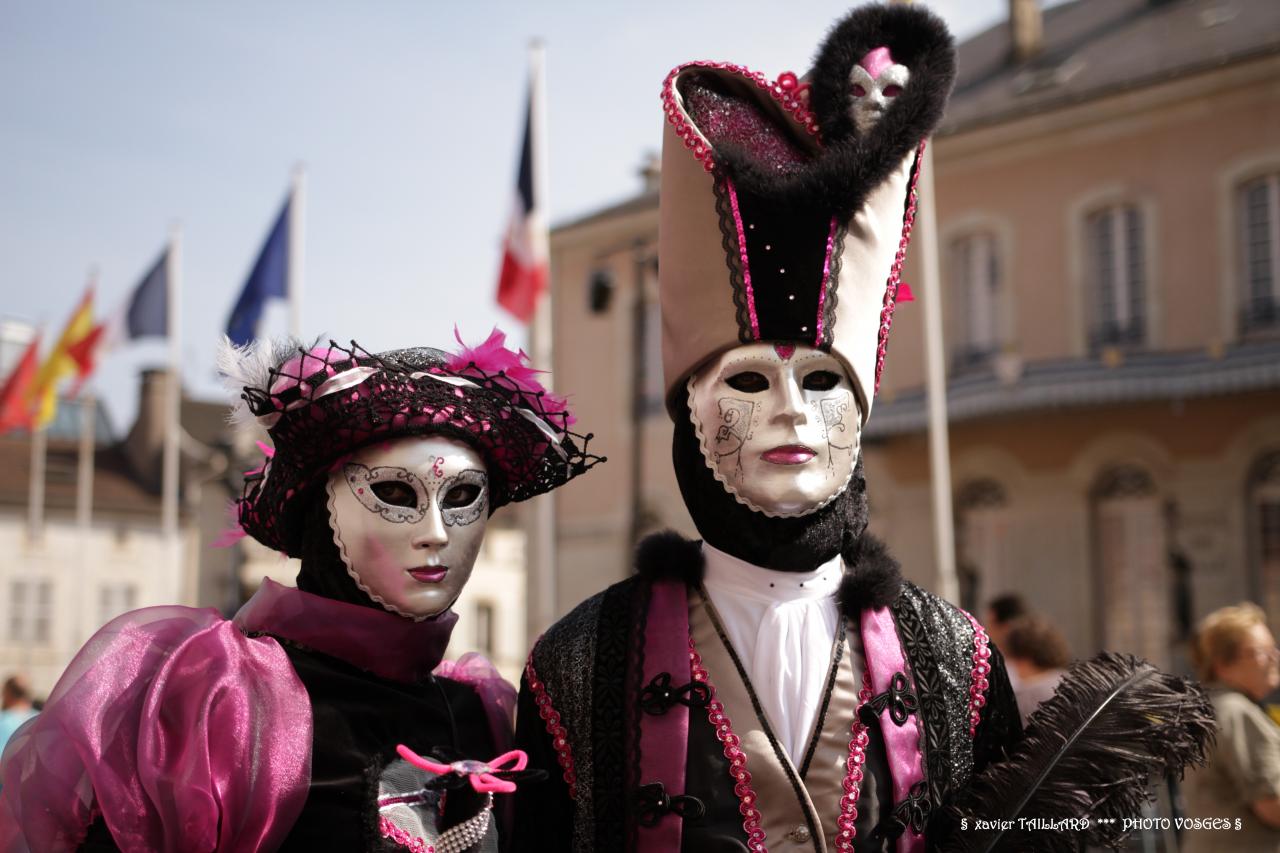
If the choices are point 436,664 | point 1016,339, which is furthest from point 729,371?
point 1016,339

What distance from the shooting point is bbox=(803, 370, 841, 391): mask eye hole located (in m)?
3.46

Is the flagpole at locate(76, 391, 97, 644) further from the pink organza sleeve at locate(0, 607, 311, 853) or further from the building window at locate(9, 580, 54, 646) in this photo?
the pink organza sleeve at locate(0, 607, 311, 853)

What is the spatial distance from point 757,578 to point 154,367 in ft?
125

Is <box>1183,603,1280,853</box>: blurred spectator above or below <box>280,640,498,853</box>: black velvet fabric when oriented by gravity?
below

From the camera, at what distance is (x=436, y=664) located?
12.0 ft

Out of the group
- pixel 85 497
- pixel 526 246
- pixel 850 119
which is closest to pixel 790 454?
pixel 850 119

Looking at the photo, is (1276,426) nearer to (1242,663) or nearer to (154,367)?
(1242,663)

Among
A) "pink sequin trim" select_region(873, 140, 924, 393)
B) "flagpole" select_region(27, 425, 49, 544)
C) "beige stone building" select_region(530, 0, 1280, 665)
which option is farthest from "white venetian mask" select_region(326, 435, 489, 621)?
"flagpole" select_region(27, 425, 49, 544)

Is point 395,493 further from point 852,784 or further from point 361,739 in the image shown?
point 852,784

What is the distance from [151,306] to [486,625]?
730 inches

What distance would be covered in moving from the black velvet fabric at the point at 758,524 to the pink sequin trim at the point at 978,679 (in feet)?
1.30

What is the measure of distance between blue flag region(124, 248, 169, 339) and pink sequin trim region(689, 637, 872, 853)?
17466 millimetres

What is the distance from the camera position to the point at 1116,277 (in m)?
18.1

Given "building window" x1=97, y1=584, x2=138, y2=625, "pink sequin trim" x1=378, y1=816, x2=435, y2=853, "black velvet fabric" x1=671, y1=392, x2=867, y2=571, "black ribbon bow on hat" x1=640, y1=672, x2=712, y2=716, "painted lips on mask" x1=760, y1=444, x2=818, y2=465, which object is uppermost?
"painted lips on mask" x1=760, y1=444, x2=818, y2=465
